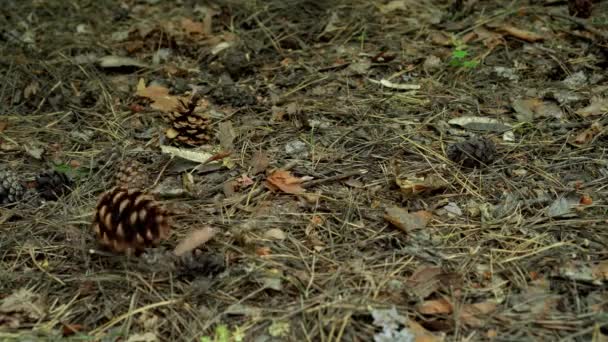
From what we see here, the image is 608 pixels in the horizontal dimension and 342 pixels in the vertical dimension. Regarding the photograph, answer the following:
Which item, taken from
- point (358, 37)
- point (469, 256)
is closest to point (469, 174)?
point (469, 256)

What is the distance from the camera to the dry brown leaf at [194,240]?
1.95 m

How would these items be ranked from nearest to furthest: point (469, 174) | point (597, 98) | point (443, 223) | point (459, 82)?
1. point (443, 223)
2. point (469, 174)
3. point (597, 98)
4. point (459, 82)

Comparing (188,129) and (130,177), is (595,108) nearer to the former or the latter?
(188,129)

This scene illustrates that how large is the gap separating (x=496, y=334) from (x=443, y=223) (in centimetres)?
49

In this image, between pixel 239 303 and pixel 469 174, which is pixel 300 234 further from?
pixel 469 174

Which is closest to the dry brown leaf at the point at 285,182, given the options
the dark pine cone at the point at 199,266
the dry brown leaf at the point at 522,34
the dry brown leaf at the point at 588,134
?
the dark pine cone at the point at 199,266

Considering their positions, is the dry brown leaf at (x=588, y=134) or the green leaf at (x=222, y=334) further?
the dry brown leaf at (x=588, y=134)

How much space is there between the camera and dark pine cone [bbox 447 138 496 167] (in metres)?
2.30

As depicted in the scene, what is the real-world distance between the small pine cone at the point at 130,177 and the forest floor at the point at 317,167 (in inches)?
2.4

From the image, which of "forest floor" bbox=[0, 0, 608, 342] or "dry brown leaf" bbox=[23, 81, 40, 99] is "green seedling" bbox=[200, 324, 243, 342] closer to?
"forest floor" bbox=[0, 0, 608, 342]

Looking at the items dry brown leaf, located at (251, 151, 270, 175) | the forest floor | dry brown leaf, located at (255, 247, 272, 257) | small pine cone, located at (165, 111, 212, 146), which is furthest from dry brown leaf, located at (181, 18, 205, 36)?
dry brown leaf, located at (255, 247, 272, 257)

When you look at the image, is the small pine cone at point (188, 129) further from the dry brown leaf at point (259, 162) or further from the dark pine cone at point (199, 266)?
the dark pine cone at point (199, 266)

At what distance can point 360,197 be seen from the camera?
2.19m

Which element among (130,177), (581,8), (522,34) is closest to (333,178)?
(130,177)
